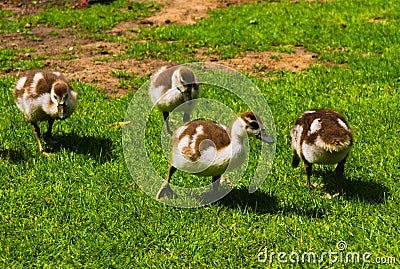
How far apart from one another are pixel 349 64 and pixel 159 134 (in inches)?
168

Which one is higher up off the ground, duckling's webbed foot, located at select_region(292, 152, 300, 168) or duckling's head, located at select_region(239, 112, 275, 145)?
duckling's head, located at select_region(239, 112, 275, 145)

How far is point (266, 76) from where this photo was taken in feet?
32.6

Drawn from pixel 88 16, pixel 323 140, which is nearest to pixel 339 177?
pixel 323 140

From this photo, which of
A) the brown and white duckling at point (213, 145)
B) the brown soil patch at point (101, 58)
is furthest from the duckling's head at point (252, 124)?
the brown soil patch at point (101, 58)

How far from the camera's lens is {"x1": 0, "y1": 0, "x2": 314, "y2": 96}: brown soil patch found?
33.3 feet

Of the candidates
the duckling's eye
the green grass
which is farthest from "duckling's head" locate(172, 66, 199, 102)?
the green grass

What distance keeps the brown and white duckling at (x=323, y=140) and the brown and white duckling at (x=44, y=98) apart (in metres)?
2.92

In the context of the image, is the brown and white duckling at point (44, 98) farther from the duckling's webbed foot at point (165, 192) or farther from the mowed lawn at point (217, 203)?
the duckling's webbed foot at point (165, 192)

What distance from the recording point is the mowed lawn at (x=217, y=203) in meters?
5.17

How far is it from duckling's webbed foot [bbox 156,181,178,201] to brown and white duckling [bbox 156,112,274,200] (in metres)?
0.30

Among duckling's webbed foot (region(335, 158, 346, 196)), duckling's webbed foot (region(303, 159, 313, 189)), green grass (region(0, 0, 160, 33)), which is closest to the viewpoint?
duckling's webbed foot (region(335, 158, 346, 196))

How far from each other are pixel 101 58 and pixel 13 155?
4.29 meters

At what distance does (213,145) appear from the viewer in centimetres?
560

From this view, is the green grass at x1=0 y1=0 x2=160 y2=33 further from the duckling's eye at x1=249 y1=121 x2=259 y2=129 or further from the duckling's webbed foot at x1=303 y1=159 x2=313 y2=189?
the duckling's webbed foot at x1=303 y1=159 x2=313 y2=189
